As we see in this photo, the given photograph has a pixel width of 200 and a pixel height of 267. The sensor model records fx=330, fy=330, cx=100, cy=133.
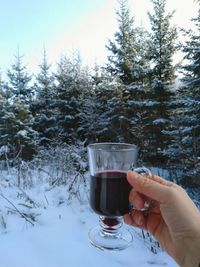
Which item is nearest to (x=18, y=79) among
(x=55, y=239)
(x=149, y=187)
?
(x=55, y=239)

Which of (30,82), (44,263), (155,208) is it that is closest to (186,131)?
(44,263)

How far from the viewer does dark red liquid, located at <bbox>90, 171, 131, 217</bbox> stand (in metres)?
1.38

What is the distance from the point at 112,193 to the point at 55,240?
1543 millimetres

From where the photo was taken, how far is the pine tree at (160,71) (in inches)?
431

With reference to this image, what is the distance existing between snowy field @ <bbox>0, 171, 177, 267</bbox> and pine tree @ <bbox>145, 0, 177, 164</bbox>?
7566 millimetres

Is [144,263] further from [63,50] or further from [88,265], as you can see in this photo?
[63,50]

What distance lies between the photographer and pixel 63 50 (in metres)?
17.0

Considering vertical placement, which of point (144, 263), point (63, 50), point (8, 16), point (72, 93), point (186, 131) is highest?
point (8, 16)

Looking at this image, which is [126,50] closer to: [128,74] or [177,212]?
[128,74]

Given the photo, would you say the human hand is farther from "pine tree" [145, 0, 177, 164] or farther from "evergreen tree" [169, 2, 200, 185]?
"pine tree" [145, 0, 177, 164]

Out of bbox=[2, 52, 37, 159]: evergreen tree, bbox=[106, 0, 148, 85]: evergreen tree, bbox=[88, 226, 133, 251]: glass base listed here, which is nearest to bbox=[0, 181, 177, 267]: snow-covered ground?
bbox=[88, 226, 133, 251]: glass base

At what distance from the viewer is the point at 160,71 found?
11414 millimetres

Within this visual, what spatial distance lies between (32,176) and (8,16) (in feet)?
39.2

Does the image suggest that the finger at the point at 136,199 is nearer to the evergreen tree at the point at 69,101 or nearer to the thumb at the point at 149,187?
the thumb at the point at 149,187
